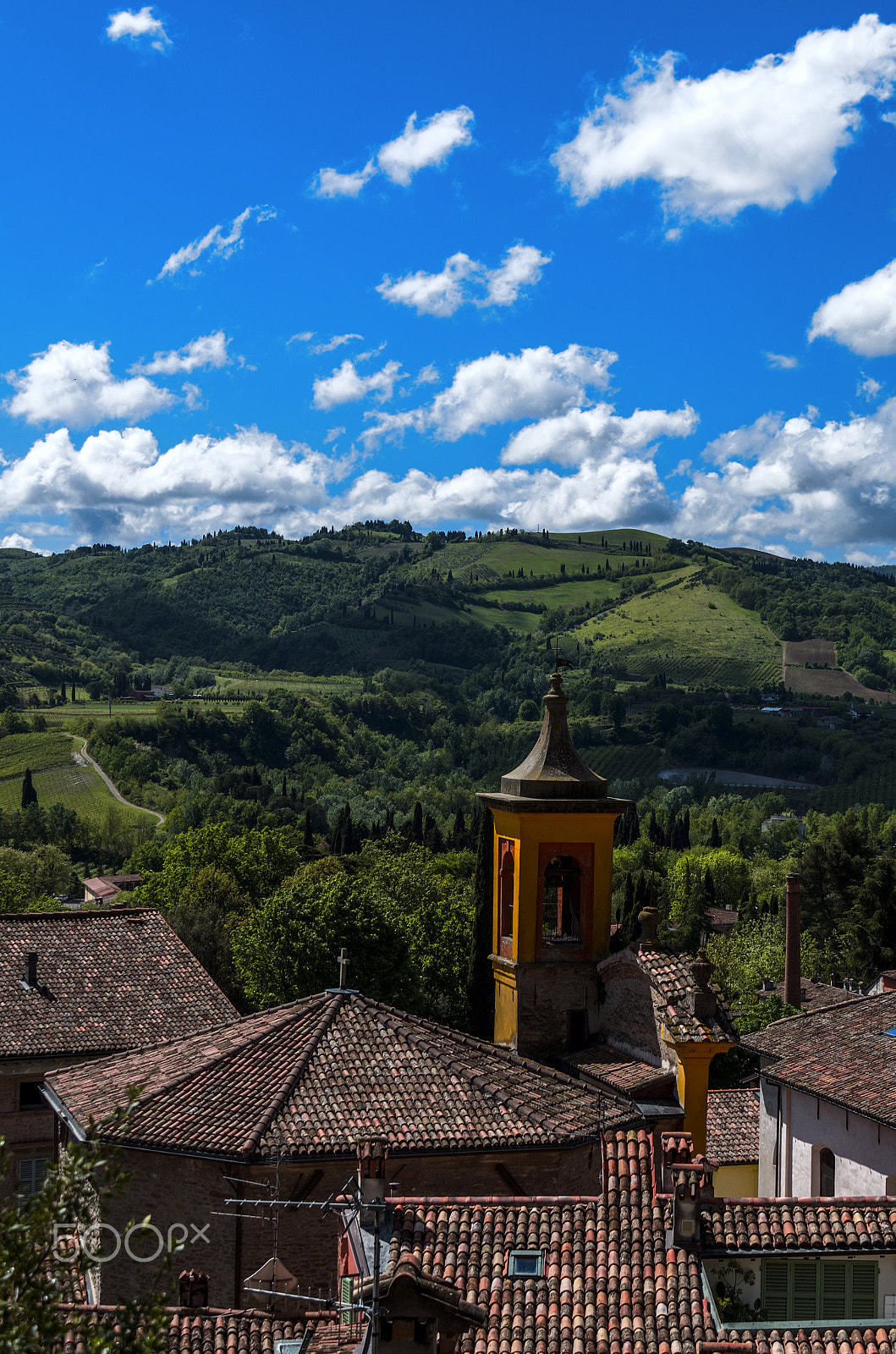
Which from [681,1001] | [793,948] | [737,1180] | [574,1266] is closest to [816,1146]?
[737,1180]

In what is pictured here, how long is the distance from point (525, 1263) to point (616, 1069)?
23.4 ft

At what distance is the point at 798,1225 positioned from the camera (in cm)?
1304

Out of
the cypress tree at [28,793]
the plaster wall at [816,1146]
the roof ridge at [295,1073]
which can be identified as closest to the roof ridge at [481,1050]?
the roof ridge at [295,1073]

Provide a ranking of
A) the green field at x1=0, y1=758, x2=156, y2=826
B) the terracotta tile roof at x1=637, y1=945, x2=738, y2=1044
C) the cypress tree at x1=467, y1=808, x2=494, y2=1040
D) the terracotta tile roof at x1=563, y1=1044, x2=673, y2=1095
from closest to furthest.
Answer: the terracotta tile roof at x1=637, y1=945, x2=738, y2=1044 → the terracotta tile roof at x1=563, y1=1044, x2=673, y2=1095 → the cypress tree at x1=467, y1=808, x2=494, y2=1040 → the green field at x1=0, y1=758, x2=156, y2=826

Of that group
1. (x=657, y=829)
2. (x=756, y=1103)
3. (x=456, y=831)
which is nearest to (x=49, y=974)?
(x=756, y=1103)

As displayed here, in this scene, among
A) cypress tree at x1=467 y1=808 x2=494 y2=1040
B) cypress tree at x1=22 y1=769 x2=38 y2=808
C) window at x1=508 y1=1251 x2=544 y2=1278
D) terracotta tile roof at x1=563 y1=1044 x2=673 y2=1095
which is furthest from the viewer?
cypress tree at x1=22 y1=769 x2=38 y2=808

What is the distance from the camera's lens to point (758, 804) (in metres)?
180

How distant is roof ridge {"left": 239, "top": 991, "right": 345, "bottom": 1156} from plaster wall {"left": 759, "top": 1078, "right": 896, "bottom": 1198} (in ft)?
38.4

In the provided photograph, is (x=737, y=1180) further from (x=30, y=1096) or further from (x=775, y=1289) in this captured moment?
(x=775, y=1289)

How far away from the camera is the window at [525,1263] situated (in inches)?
480

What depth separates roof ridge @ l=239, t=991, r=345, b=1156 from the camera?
598 inches

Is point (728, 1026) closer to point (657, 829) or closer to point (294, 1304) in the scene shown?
point (294, 1304)

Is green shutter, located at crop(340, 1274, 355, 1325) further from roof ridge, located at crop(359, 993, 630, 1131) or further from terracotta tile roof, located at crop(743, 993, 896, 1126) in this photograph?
terracotta tile roof, located at crop(743, 993, 896, 1126)

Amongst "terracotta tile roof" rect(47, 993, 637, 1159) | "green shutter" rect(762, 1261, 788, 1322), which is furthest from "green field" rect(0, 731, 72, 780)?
"green shutter" rect(762, 1261, 788, 1322)
